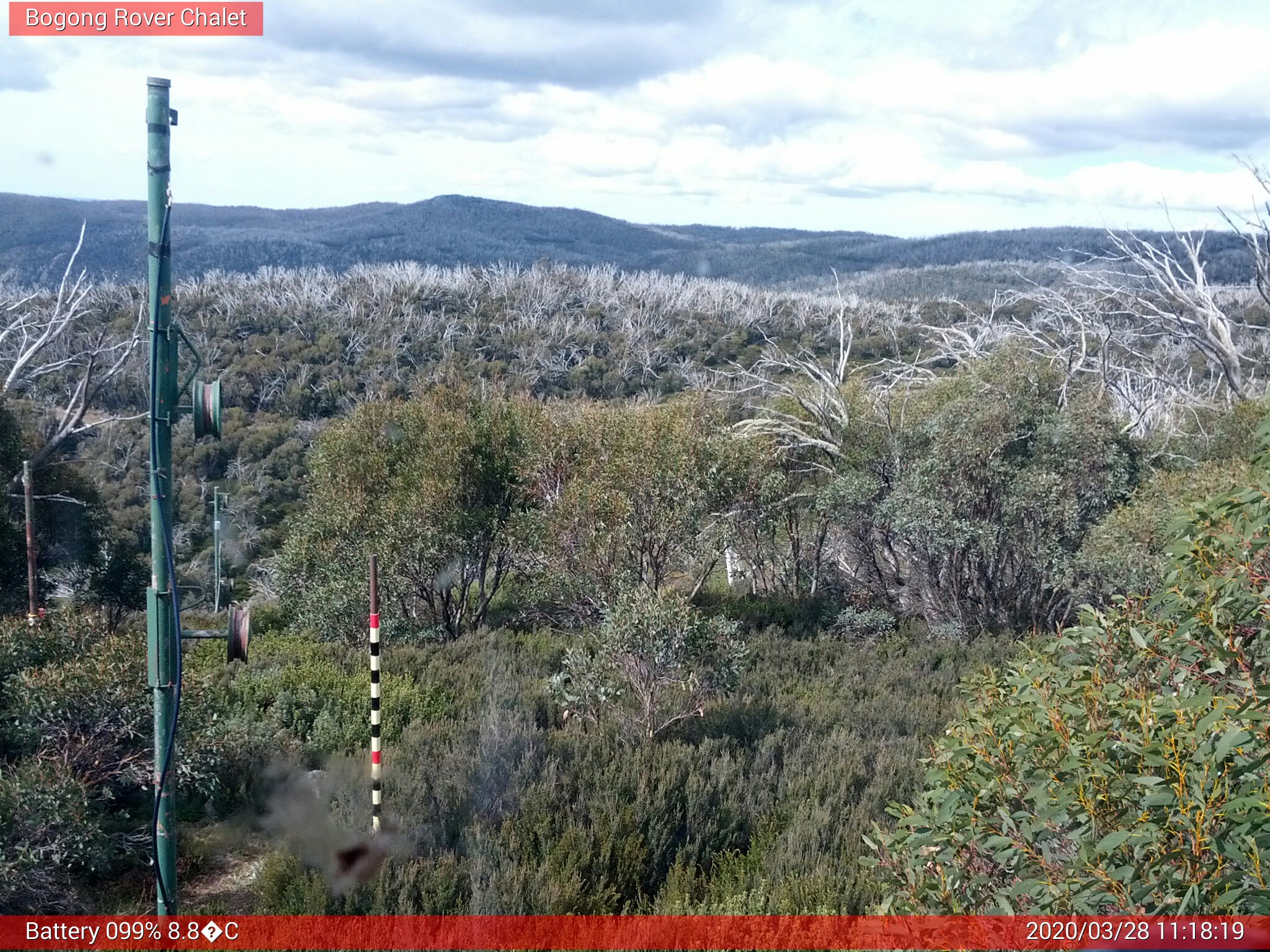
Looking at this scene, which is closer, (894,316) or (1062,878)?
(1062,878)

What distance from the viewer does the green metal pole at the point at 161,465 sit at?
3969 millimetres

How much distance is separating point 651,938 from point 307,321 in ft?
139

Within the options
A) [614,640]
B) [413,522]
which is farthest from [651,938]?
[413,522]

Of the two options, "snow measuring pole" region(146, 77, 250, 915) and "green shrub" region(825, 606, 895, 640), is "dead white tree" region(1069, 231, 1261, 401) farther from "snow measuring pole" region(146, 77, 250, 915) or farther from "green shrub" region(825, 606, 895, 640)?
"snow measuring pole" region(146, 77, 250, 915)

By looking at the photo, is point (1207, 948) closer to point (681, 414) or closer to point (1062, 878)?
point (1062, 878)

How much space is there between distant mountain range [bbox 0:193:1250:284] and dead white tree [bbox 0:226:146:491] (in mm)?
7119

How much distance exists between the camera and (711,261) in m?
101

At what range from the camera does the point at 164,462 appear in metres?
4.11

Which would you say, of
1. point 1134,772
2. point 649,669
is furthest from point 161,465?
point 649,669

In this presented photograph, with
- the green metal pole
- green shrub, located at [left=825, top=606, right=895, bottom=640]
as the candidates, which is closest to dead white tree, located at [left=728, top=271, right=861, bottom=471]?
green shrub, located at [left=825, top=606, right=895, bottom=640]

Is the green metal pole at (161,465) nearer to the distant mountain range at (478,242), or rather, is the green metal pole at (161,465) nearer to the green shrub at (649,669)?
the green shrub at (649,669)

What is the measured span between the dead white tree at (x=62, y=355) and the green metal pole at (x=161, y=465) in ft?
5.14

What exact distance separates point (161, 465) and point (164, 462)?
0.08 ft

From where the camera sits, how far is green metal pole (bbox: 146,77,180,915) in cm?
397
